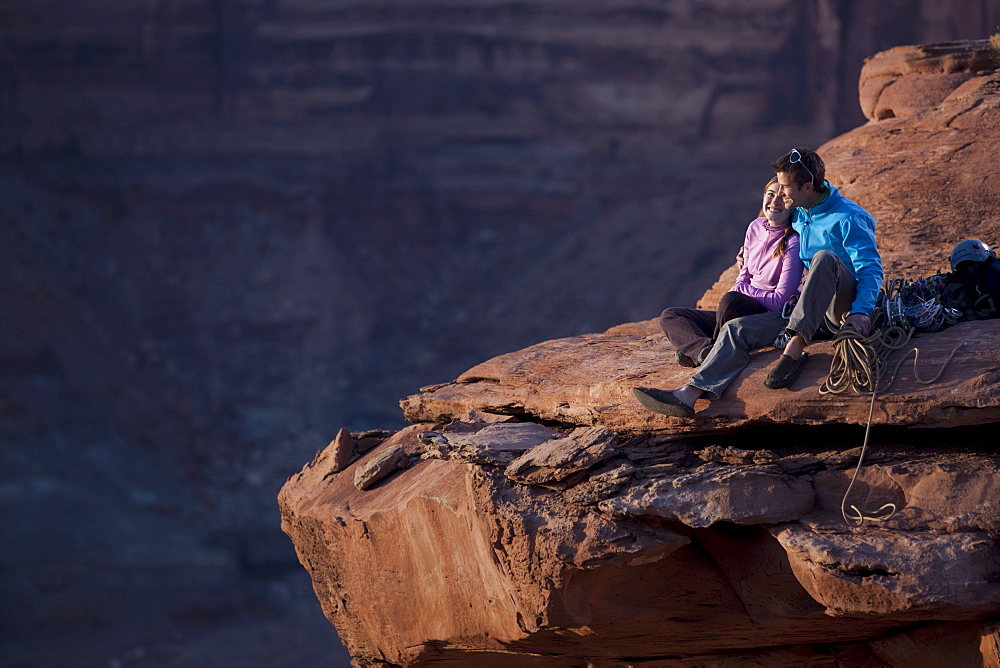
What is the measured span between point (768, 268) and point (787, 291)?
0.61 feet

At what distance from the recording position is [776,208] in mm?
5207

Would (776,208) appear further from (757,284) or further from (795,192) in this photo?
(757,284)

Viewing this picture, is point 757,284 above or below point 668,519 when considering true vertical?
above

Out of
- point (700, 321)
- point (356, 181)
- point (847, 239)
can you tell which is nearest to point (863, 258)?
point (847, 239)

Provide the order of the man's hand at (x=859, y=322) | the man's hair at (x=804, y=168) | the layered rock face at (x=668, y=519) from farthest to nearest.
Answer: the man's hair at (x=804, y=168) → the man's hand at (x=859, y=322) → the layered rock face at (x=668, y=519)

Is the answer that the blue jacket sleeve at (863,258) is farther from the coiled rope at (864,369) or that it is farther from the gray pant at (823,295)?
the coiled rope at (864,369)

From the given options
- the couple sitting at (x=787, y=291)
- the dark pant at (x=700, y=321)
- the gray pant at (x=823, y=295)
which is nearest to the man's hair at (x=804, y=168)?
the couple sitting at (x=787, y=291)

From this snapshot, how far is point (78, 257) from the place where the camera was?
24.5 metres

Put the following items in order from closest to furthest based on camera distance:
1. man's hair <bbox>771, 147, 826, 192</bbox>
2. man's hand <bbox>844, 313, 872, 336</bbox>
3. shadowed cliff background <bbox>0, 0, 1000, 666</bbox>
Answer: man's hand <bbox>844, 313, 872, 336</bbox>, man's hair <bbox>771, 147, 826, 192</bbox>, shadowed cliff background <bbox>0, 0, 1000, 666</bbox>

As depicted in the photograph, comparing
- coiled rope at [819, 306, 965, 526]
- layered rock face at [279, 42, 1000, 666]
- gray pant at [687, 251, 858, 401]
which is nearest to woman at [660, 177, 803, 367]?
gray pant at [687, 251, 858, 401]

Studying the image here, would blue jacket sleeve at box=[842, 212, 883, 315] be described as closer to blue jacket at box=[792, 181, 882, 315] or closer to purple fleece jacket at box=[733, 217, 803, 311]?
blue jacket at box=[792, 181, 882, 315]

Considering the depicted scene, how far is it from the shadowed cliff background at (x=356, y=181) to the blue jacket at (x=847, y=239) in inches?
722

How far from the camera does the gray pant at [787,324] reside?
4.76 meters

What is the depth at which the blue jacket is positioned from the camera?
480 cm
